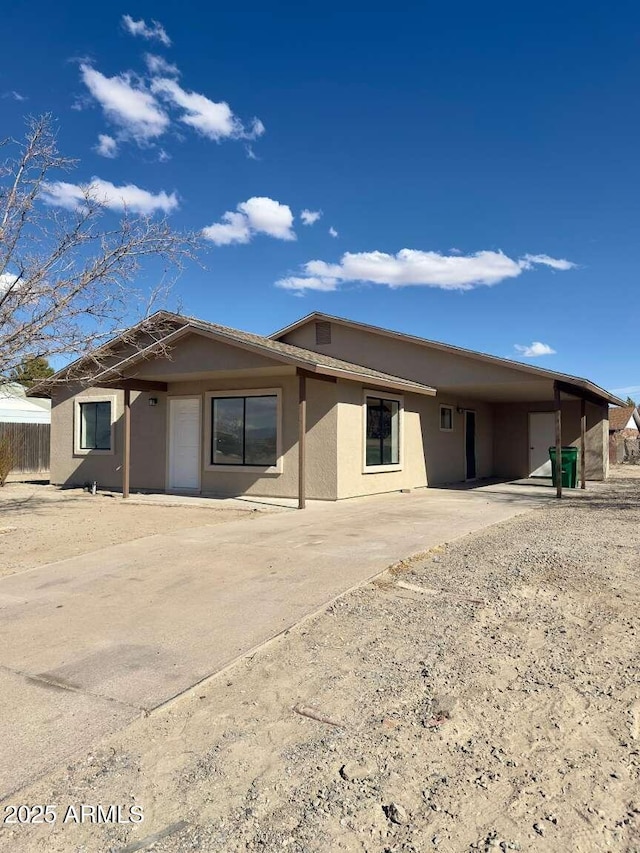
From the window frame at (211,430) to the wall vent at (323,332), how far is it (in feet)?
13.3

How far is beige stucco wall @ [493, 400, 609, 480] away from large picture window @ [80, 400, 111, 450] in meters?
12.7

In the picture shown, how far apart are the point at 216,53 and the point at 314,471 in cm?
880

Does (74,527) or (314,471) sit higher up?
(314,471)

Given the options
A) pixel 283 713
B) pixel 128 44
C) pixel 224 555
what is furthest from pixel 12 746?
pixel 128 44

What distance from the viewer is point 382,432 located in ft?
47.3

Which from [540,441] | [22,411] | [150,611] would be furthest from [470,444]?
[22,411]

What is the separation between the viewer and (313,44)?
12.0m

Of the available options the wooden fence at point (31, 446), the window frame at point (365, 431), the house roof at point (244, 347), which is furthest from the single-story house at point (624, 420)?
the wooden fence at point (31, 446)

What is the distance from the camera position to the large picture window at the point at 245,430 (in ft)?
44.3

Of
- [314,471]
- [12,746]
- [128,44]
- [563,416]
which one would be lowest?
[12,746]

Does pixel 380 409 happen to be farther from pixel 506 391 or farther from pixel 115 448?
pixel 115 448

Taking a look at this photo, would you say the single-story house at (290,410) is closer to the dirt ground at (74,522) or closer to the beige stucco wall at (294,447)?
the beige stucco wall at (294,447)

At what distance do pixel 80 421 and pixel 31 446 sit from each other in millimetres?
7232

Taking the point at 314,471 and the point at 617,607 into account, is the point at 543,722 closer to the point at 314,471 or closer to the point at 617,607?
the point at 617,607
